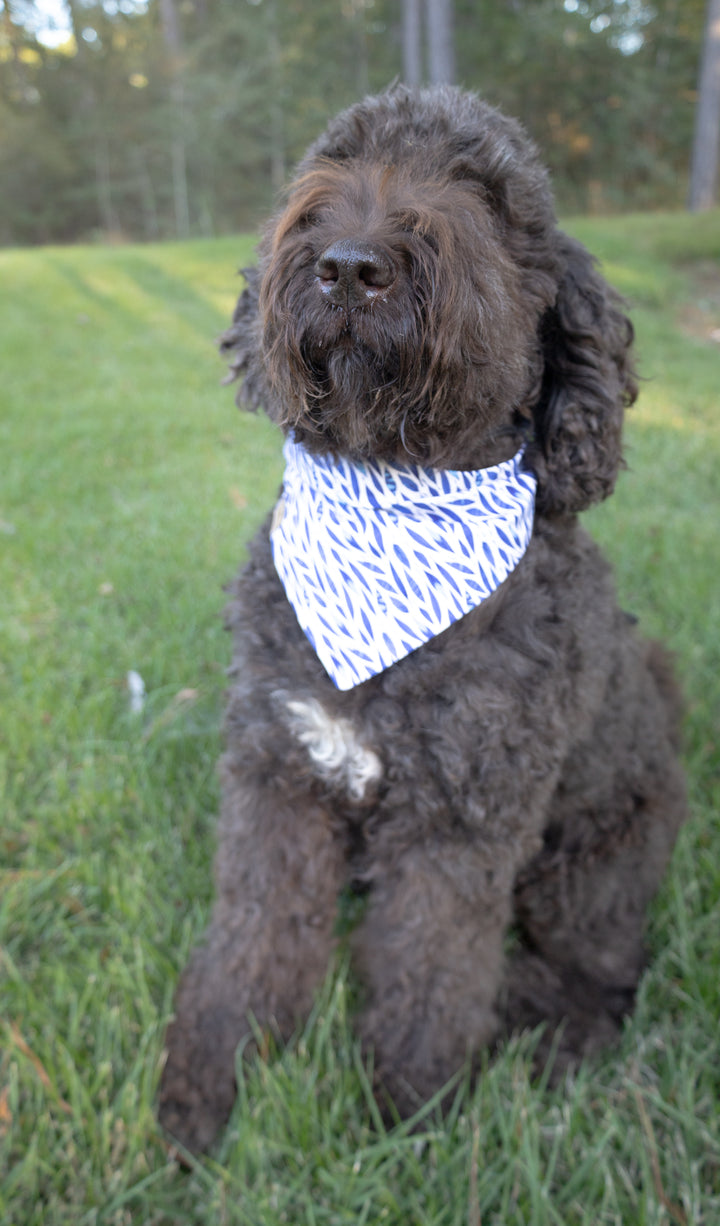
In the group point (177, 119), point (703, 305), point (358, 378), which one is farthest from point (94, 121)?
point (358, 378)

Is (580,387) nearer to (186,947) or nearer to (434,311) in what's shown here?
(434,311)

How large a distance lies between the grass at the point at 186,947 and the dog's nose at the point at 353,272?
1.26 meters

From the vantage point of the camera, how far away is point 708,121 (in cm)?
1622

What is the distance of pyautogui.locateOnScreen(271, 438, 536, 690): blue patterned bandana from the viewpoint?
200 centimetres

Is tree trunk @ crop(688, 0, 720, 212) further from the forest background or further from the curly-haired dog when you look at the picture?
the curly-haired dog

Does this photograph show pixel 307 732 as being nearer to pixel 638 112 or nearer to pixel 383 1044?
pixel 383 1044

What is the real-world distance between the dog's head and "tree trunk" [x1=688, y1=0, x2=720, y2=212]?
1769 centimetres

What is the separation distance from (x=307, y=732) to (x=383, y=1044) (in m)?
0.94

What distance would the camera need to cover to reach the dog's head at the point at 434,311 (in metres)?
1.56

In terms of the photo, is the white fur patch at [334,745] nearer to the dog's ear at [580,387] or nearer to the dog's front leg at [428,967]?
the dog's front leg at [428,967]

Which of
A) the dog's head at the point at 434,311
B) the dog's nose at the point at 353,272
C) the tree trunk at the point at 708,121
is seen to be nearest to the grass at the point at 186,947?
the dog's head at the point at 434,311

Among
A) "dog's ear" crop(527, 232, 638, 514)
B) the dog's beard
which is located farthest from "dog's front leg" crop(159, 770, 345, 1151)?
"dog's ear" crop(527, 232, 638, 514)

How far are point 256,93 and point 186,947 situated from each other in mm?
25476

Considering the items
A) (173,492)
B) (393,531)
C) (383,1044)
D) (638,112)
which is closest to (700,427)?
(173,492)
